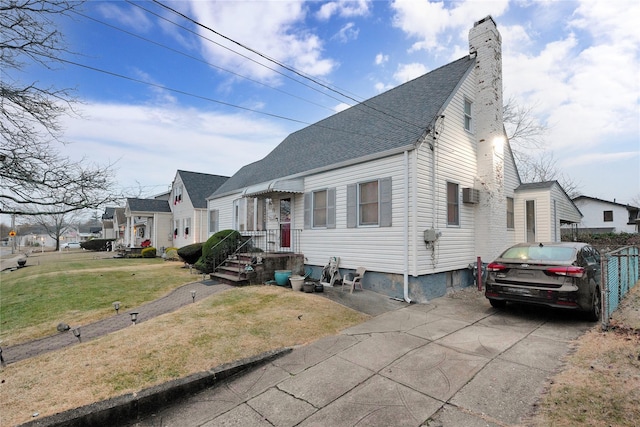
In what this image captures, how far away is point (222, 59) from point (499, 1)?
8.56 metres

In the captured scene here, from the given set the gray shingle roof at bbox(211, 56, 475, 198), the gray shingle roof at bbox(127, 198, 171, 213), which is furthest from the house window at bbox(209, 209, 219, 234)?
the gray shingle roof at bbox(127, 198, 171, 213)

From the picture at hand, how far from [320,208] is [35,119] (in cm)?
783

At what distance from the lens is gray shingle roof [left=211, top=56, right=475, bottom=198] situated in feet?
30.2

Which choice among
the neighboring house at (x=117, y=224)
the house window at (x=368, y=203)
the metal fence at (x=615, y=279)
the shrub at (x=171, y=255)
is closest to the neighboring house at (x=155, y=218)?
the neighboring house at (x=117, y=224)

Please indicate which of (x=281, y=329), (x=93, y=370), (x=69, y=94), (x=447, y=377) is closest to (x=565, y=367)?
(x=447, y=377)

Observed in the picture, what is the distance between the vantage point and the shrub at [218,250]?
13.0 m

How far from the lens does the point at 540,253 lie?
649cm

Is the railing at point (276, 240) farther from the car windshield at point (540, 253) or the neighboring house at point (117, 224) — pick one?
the neighboring house at point (117, 224)

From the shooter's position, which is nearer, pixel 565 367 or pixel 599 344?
pixel 565 367

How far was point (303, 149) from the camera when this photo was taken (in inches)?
568

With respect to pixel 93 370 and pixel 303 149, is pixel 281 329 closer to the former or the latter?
pixel 93 370

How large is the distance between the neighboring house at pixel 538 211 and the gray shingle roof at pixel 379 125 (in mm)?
5510

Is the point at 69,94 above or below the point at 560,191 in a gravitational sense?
above

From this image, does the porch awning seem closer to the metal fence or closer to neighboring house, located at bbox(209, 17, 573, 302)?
neighboring house, located at bbox(209, 17, 573, 302)
